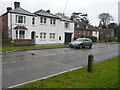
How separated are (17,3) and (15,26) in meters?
6.16

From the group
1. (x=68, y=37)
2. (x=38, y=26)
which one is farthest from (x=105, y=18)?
(x=38, y=26)

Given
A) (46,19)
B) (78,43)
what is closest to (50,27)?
(46,19)

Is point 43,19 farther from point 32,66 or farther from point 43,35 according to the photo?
point 32,66

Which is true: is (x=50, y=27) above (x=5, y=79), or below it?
above

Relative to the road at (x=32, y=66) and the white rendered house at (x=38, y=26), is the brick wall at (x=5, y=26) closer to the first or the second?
the white rendered house at (x=38, y=26)

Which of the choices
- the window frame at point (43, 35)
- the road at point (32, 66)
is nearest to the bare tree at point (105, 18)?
the window frame at point (43, 35)

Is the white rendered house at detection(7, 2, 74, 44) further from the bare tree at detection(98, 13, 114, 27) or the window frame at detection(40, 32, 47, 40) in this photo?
the bare tree at detection(98, 13, 114, 27)

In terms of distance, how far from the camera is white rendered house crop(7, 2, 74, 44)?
22325mm

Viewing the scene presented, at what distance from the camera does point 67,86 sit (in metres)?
4.17

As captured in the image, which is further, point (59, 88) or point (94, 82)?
point (94, 82)

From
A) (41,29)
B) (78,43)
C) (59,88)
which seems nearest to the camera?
(59,88)

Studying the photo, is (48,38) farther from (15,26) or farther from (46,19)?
(15,26)

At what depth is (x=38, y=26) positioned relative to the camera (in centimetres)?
2558

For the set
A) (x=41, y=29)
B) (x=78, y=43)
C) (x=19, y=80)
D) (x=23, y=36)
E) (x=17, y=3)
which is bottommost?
(x=19, y=80)
